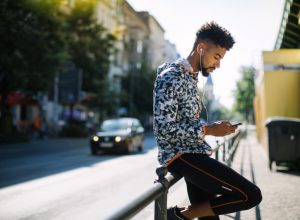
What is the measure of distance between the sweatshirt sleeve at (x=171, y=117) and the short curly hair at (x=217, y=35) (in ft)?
1.24

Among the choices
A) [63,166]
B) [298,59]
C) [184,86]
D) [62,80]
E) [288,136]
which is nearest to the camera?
[184,86]

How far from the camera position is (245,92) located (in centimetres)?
6388

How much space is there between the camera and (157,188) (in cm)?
254

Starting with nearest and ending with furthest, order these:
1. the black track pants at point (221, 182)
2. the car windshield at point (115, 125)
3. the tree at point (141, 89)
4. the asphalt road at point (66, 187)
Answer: the black track pants at point (221, 182) → the asphalt road at point (66, 187) → the car windshield at point (115, 125) → the tree at point (141, 89)

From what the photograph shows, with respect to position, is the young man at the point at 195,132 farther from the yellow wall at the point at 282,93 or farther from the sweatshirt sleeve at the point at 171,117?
the yellow wall at the point at 282,93

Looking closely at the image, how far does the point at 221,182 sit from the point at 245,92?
6265 centimetres

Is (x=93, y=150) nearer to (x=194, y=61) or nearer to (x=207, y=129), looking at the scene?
(x=194, y=61)

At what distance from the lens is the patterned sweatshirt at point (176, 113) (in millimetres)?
2688

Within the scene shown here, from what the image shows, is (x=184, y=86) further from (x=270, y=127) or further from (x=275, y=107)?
(x=275, y=107)

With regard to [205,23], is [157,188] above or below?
below

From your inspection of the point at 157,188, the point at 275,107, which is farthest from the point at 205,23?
the point at 275,107

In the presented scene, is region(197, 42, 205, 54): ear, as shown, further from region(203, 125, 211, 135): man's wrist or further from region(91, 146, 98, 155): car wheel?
region(91, 146, 98, 155): car wheel

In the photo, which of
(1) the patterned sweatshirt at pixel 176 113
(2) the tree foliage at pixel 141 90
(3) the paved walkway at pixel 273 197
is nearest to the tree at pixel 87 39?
(2) the tree foliage at pixel 141 90

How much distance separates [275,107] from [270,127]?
5594 millimetres
